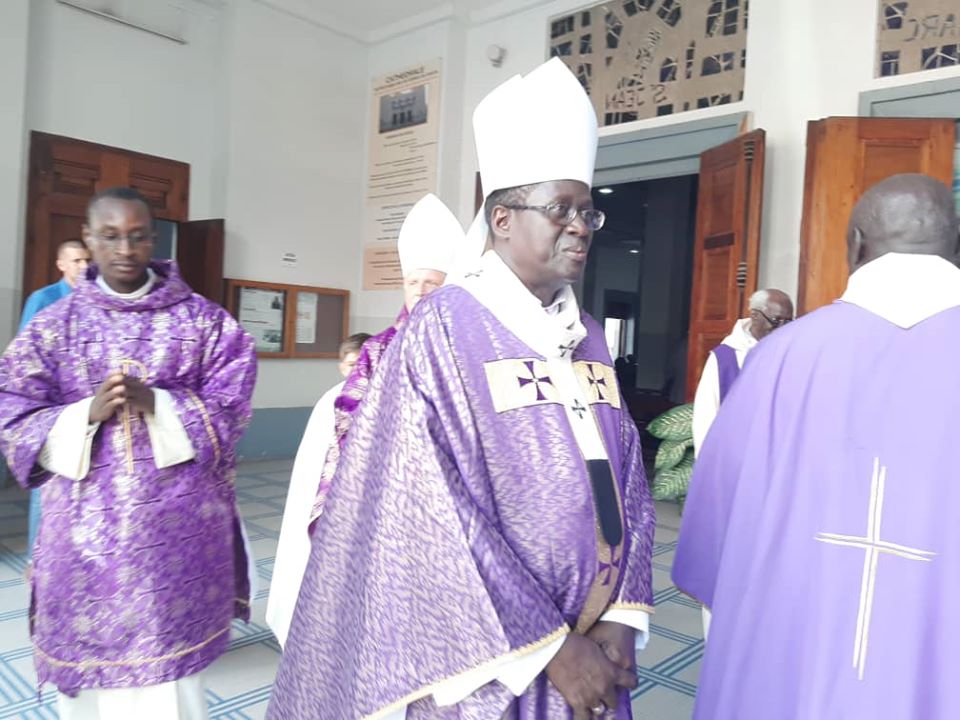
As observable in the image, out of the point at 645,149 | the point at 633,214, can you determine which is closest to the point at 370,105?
the point at 645,149

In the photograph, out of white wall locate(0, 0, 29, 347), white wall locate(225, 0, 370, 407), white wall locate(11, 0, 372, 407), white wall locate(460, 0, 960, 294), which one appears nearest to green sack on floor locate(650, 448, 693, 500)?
white wall locate(460, 0, 960, 294)

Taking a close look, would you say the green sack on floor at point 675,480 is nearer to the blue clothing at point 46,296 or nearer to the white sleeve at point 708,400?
the white sleeve at point 708,400

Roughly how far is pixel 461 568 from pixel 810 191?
12.7 feet

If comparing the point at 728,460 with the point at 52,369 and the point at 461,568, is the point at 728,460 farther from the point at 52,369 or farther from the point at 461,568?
the point at 52,369

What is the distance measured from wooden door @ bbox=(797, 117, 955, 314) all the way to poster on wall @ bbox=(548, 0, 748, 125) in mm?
1128

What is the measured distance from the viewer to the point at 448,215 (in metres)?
2.64

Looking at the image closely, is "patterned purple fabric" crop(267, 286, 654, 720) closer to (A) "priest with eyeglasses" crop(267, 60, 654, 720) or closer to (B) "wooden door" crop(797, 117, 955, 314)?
(A) "priest with eyeglasses" crop(267, 60, 654, 720)

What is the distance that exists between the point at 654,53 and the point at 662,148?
29.2 inches

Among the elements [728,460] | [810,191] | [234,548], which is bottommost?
[234,548]

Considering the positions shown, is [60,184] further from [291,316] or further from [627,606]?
[627,606]

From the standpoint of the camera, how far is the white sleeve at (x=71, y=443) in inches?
62.4

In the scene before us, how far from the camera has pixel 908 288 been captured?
1.19 m

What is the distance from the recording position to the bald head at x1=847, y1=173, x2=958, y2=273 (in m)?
1.23

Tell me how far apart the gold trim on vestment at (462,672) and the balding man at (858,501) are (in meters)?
0.42
